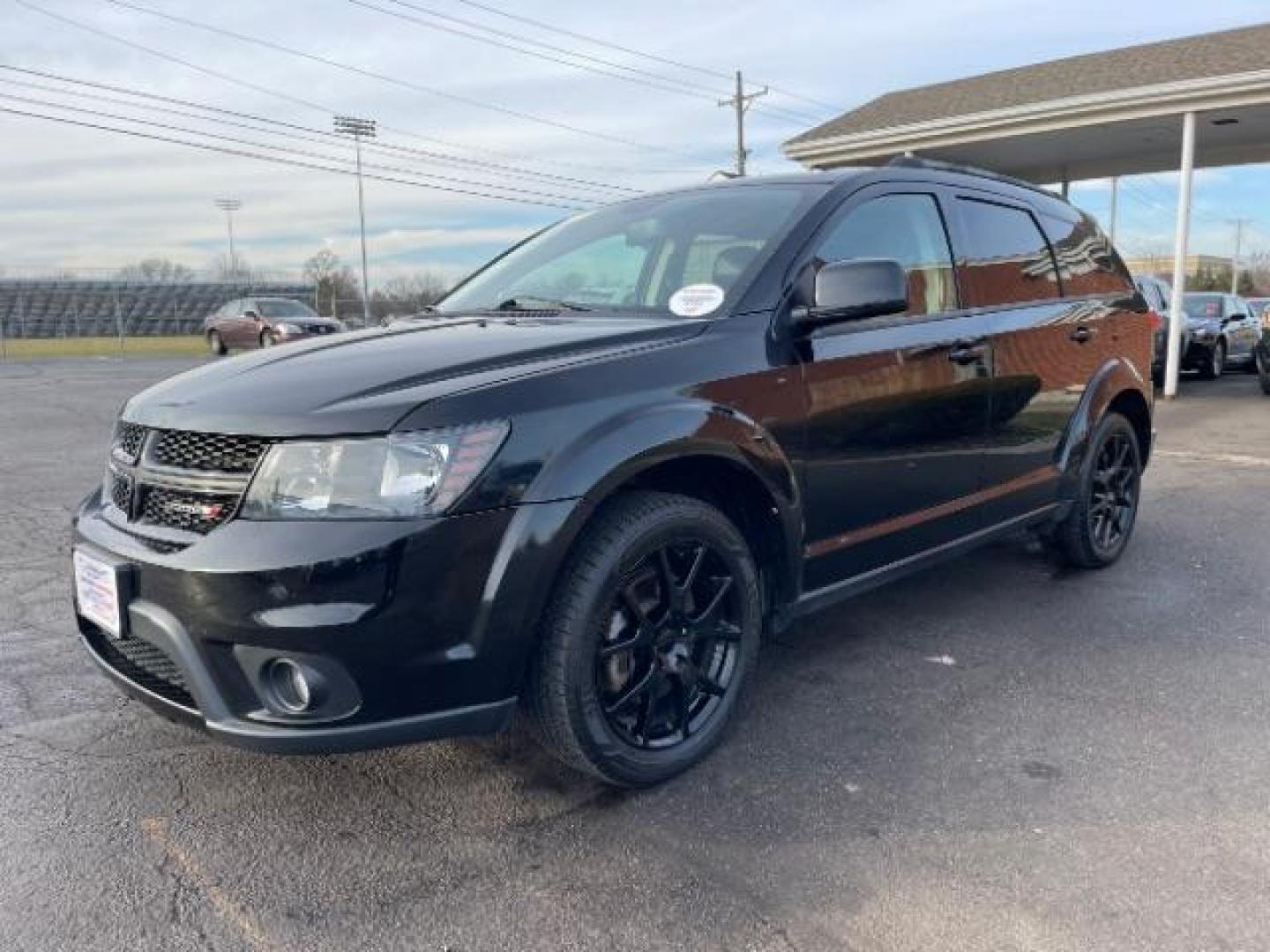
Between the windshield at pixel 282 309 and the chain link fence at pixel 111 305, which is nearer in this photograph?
the windshield at pixel 282 309

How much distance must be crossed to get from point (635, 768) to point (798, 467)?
103cm

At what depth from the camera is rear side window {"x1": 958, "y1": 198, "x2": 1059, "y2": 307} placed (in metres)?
4.07

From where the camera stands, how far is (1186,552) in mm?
5418

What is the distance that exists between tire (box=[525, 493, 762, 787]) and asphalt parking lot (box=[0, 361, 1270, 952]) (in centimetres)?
15

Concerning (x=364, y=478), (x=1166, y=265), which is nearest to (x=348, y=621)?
(x=364, y=478)

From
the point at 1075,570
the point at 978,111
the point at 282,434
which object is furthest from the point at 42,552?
the point at 978,111

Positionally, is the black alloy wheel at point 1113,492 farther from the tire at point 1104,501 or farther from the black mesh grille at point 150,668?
the black mesh grille at point 150,668

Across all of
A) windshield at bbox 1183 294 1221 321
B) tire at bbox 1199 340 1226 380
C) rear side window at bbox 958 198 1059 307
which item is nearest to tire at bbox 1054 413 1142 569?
rear side window at bbox 958 198 1059 307

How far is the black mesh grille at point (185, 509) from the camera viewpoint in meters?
2.42

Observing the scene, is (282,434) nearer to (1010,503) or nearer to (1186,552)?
(1010,503)

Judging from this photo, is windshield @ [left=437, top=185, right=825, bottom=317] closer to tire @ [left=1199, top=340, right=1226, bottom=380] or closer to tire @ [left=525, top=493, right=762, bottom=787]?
tire @ [left=525, top=493, right=762, bottom=787]

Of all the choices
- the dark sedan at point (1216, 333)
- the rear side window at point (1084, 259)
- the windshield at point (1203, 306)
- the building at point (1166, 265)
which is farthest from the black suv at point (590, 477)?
the building at point (1166, 265)

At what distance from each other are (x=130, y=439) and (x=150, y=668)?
66 centimetres

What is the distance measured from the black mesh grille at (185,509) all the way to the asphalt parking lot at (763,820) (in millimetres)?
816
